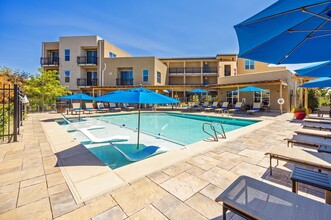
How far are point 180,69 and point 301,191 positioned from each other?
2730 centimetres

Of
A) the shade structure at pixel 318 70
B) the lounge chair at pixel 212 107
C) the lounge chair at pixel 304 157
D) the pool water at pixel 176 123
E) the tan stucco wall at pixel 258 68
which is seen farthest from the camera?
the tan stucco wall at pixel 258 68

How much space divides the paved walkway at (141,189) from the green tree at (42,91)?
1425cm

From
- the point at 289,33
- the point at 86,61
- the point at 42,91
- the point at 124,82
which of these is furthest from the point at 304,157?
the point at 86,61

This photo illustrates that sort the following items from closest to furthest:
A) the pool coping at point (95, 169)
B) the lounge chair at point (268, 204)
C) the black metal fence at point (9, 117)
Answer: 1. the lounge chair at point (268, 204)
2. the pool coping at point (95, 169)
3. the black metal fence at point (9, 117)

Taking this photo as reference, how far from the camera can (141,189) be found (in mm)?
2486

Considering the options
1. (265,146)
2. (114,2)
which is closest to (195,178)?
(265,146)

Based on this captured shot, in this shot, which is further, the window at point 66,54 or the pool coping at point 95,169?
the window at point 66,54

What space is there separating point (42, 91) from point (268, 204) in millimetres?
19143

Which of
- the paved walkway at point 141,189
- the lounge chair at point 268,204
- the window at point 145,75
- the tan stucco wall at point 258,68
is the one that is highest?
the tan stucco wall at point 258,68

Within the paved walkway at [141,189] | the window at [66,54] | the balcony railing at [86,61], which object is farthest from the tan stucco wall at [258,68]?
the window at [66,54]

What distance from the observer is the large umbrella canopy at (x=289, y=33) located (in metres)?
1.72

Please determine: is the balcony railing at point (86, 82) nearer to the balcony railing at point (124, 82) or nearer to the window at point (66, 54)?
the window at point (66, 54)

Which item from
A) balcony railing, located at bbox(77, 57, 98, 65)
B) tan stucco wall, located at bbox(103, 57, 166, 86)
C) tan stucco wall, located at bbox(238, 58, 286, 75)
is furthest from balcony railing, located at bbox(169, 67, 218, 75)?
balcony railing, located at bbox(77, 57, 98, 65)

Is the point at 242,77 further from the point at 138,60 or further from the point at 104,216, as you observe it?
the point at 104,216
